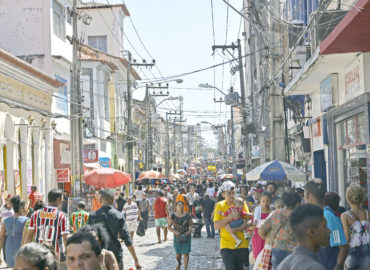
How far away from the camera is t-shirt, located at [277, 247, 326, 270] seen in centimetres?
395

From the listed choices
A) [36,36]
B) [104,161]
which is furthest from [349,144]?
[104,161]

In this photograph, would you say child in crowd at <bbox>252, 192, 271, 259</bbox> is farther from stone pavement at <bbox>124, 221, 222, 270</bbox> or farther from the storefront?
stone pavement at <bbox>124, 221, 222, 270</bbox>

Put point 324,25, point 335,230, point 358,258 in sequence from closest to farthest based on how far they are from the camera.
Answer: point 335,230 < point 358,258 < point 324,25

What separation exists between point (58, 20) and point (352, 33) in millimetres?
21923

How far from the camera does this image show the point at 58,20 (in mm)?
29297

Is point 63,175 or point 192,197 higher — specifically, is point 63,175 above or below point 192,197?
above

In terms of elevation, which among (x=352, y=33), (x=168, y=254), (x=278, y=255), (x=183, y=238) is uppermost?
(x=352, y=33)

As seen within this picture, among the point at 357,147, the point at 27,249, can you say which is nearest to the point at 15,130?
the point at 357,147

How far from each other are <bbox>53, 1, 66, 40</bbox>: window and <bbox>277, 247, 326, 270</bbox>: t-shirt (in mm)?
25955

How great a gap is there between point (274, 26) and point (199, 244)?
668 cm

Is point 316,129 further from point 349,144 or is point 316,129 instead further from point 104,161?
point 104,161

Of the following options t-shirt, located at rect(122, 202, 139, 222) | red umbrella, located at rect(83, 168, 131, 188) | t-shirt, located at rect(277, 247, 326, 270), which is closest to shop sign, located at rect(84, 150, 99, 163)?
red umbrella, located at rect(83, 168, 131, 188)

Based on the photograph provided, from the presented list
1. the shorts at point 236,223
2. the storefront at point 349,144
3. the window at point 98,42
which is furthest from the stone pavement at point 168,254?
the window at point 98,42

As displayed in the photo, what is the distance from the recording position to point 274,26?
1705 cm
